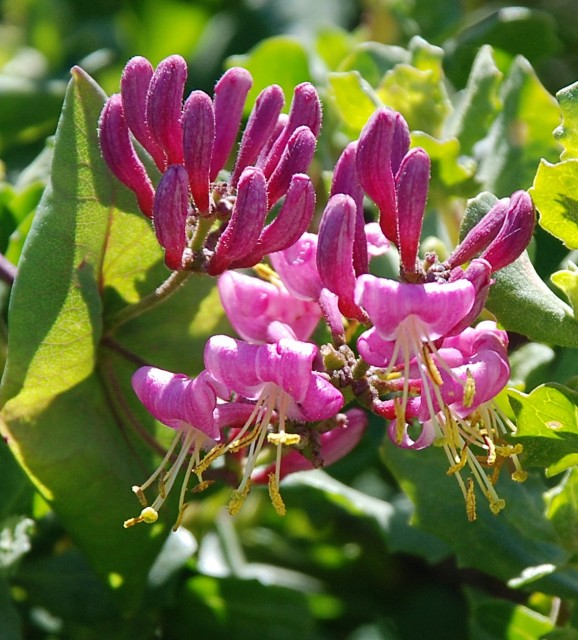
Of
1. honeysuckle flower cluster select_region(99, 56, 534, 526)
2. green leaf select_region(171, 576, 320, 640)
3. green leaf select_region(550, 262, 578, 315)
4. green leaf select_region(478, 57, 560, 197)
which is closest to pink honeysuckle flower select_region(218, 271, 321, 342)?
honeysuckle flower cluster select_region(99, 56, 534, 526)

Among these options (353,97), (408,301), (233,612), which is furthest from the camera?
(233,612)

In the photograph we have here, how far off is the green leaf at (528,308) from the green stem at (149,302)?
368 millimetres

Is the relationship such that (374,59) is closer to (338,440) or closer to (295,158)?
(295,158)

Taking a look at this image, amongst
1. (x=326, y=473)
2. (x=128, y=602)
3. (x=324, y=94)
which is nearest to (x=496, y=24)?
(x=324, y=94)

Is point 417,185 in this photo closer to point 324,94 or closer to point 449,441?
point 449,441

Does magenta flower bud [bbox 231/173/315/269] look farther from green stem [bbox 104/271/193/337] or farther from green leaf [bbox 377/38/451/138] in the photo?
green leaf [bbox 377/38/451/138]

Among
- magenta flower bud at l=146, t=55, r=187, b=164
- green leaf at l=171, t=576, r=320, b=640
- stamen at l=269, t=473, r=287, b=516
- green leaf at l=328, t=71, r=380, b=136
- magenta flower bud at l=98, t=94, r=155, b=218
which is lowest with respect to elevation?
green leaf at l=171, t=576, r=320, b=640

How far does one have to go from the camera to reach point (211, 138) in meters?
1.30

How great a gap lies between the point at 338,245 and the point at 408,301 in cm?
12

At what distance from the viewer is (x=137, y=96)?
1.34 meters

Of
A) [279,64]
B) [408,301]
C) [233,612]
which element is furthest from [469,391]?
[279,64]

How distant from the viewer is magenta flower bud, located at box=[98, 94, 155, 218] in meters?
1.33

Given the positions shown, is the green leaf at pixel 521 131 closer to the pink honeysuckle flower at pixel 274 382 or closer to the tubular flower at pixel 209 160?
the tubular flower at pixel 209 160

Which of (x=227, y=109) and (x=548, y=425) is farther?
(x=227, y=109)
